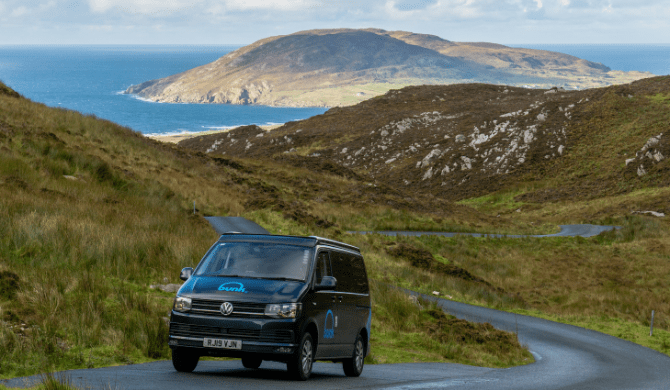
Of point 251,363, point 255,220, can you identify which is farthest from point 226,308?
point 255,220

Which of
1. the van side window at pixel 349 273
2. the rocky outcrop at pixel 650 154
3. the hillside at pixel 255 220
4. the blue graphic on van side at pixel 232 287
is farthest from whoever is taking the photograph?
the rocky outcrop at pixel 650 154

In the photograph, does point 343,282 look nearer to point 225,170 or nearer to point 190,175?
point 190,175

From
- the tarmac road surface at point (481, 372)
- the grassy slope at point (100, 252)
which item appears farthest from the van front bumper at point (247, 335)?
the grassy slope at point (100, 252)

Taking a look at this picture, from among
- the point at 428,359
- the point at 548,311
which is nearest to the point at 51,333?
the point at 428,359

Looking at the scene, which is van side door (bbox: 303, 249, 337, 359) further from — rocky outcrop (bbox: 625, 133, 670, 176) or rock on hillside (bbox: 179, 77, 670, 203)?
rocky outcrop (bbox: 625, 133, 670, 176)

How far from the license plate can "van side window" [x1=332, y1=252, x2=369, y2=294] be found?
2.55 m

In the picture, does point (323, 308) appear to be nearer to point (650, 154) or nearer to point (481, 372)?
point (481, 372)

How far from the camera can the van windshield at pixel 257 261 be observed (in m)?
9.67

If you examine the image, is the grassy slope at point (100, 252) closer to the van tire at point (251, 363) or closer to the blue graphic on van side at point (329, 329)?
the van tire at point (251, 363)

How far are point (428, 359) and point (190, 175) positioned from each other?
29480 mm

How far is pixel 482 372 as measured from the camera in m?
14.1

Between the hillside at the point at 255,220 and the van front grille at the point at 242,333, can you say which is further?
the hillside at the point at 255,220

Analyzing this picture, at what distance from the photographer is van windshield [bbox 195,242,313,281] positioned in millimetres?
9672

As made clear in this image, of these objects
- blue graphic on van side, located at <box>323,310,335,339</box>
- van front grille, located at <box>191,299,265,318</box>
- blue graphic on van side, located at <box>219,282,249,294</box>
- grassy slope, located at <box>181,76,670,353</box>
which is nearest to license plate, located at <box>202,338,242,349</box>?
van front grille, located at <box>191,299,265,318</box>
